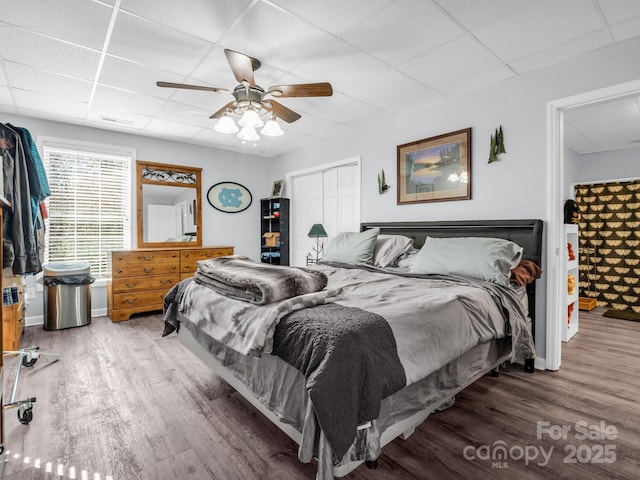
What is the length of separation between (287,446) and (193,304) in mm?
1127

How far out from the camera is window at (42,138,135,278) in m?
4.19

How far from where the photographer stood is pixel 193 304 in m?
2.30

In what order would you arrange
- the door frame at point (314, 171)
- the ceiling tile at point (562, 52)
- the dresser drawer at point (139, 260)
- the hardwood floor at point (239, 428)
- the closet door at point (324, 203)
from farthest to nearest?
the closet door at point (324, 203)
the door frame at point (314, 171)
the dresser drawer at point (139, 260)
the ceiling tile at point (562, 52)
the hardwood floor at point (239, 428)

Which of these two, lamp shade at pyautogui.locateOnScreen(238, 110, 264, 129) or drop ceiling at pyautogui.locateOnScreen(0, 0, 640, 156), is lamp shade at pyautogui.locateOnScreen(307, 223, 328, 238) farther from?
lamp shade at pyautogui.locateOnScreen(238, 110, 264, 129)

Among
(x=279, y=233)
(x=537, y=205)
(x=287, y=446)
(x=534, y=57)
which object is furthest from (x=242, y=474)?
(x=279, y=233)

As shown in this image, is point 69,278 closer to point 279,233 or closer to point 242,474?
point 279,233

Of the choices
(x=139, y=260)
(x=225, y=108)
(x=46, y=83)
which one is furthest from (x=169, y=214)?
(x=225, y=108)

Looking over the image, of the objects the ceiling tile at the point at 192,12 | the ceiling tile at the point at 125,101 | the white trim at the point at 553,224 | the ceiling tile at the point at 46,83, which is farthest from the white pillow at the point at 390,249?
the ceiling tile at the point at 46,83

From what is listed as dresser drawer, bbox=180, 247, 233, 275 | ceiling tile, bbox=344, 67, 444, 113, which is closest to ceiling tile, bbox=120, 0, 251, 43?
ceiling tile, bbox=344, 67, 444, 113

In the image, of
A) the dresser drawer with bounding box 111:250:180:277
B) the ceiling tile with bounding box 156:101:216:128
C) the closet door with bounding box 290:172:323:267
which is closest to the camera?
the ceiling tile with bounding box 156:101:216:128

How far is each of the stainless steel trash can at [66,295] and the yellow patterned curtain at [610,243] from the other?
7274 millimetres

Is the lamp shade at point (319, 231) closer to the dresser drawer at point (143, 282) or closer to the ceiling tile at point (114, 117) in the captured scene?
the dresser drawer at point (143, 282)

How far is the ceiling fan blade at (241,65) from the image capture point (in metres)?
2.12

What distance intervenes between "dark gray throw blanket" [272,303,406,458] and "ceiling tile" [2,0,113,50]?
234 cm
